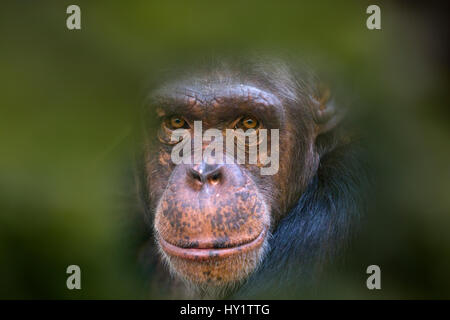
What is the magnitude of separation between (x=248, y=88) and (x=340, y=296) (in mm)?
1325

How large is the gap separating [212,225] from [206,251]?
0.54 feet

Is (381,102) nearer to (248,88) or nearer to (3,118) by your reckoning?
(248,88)

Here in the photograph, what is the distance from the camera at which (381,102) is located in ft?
10.9

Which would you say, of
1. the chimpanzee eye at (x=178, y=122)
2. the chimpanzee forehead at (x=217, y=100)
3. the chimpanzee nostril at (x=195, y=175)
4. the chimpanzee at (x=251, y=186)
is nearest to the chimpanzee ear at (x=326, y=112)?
the chimpanzee at (x=251, y=186)

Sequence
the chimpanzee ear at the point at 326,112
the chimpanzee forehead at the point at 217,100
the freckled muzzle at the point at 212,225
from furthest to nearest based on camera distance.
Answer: the chimpanzee ear at the point at 326,112, the chimpanzee forehead at the point at 217,100, the freckled muzzle at the point at 212,225

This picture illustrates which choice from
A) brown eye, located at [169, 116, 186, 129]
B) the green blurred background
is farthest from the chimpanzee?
the green blurred background

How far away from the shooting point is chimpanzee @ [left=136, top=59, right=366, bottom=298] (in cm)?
288

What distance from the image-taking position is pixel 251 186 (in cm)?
303

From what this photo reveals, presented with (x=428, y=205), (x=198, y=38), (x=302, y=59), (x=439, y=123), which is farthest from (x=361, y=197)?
(x=198, y=38)

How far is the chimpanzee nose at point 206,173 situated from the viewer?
2840 millimetres

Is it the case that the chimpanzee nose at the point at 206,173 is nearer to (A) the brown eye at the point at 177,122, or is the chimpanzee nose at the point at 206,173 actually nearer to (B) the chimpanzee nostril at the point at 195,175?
(B) the chimpanzee nostril at the point at 195,175

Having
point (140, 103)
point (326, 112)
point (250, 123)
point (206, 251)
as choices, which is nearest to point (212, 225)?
point (206, 251)

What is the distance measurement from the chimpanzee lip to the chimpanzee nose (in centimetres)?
37

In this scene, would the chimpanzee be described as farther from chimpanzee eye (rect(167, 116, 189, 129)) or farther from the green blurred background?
the green blurred background
